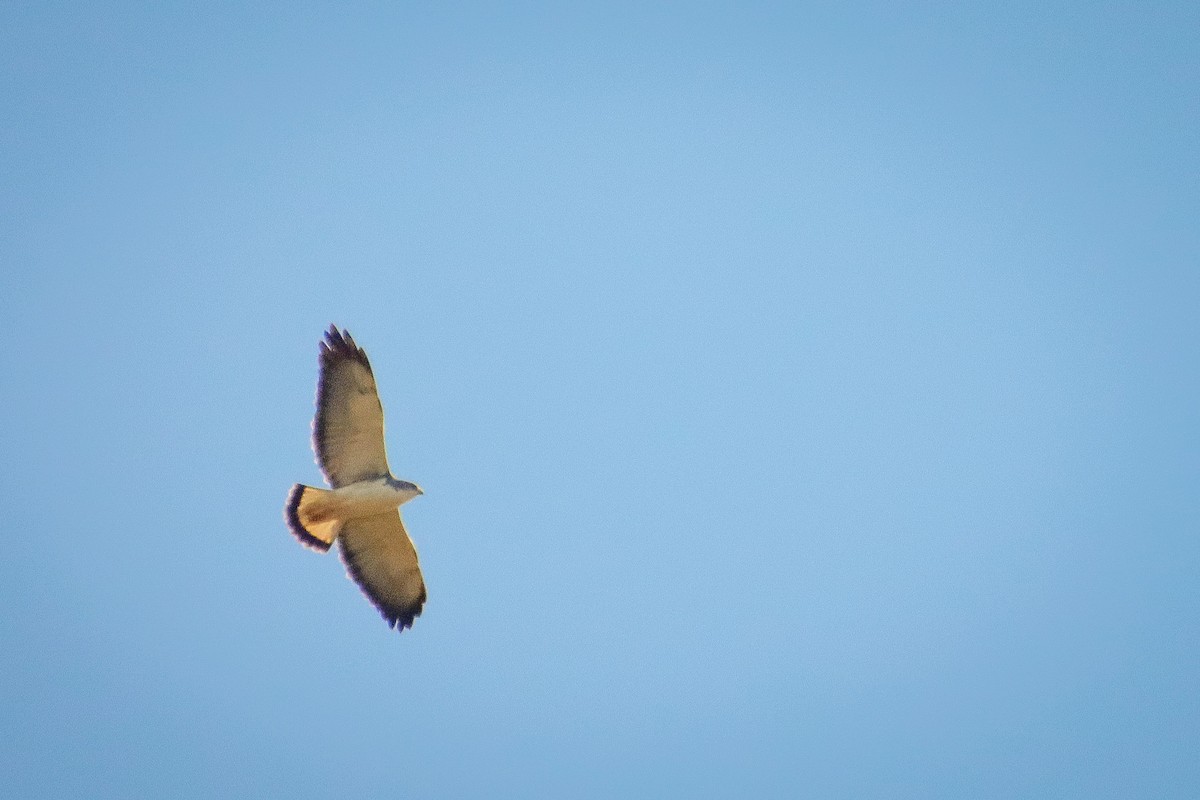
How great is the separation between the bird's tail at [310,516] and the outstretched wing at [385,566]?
361mm

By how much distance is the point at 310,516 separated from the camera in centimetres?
1107

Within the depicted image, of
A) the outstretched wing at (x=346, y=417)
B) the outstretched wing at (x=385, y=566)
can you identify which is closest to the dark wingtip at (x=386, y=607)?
the outstretched wing at (x=385, y=566)

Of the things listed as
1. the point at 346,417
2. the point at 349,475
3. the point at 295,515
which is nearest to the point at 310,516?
the point at 295,515

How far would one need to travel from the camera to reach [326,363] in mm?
10734

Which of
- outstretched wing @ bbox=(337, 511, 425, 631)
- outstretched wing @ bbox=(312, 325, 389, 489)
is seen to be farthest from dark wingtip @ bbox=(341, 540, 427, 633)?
outstretched wing @ bbox=(312, 325, 389, 489)

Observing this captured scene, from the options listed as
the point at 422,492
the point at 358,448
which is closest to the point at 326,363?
the point at 358,448

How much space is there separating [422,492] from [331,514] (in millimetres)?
1001

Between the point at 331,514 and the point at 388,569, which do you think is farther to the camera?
the point at 388,569

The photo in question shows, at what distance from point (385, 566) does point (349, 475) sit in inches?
50.6

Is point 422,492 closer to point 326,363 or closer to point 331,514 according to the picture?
point 331,514

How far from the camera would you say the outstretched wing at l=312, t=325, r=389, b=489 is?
10.8m

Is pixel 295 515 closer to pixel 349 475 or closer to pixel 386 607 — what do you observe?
pixel 349 475

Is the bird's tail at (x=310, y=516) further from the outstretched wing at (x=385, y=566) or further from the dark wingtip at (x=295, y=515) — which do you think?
the outstretched wing at (x=385, y=566)

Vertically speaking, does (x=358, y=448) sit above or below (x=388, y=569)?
above
